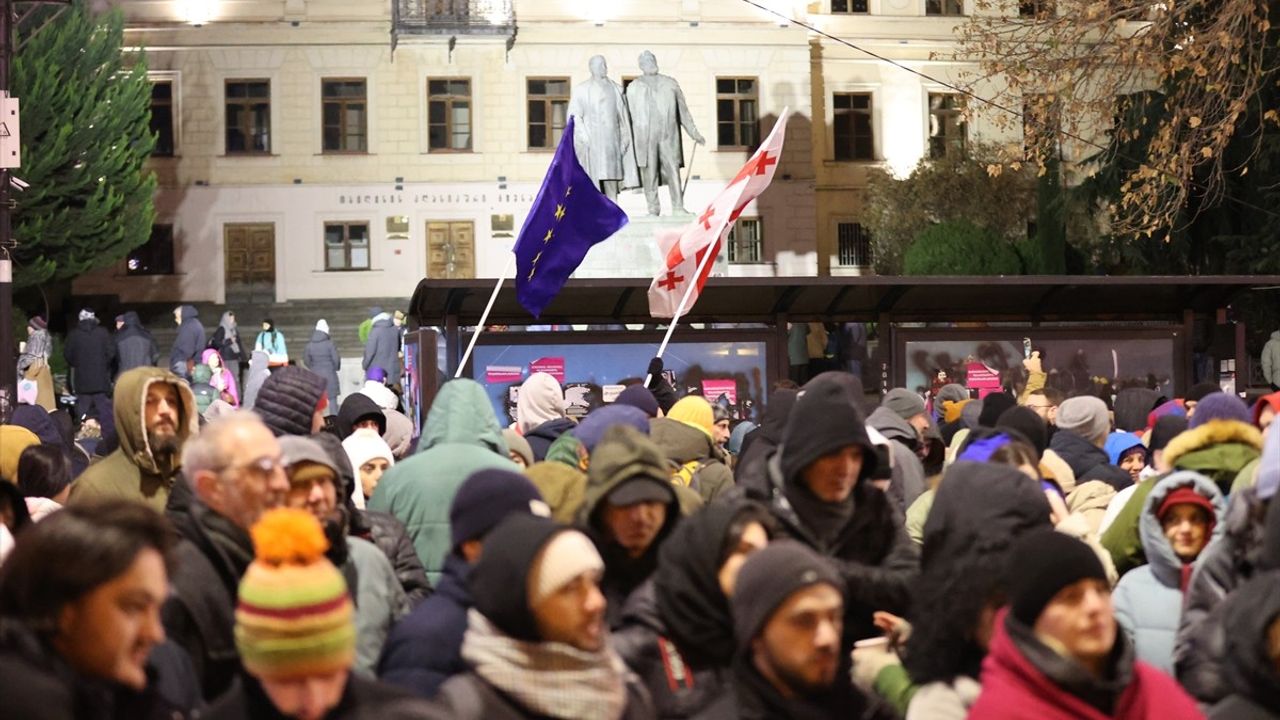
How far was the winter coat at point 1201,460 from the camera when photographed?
257 inches

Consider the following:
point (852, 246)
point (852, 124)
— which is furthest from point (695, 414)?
point (852, 124)

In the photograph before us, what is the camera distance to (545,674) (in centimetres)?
420

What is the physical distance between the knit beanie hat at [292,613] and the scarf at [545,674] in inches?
18.3

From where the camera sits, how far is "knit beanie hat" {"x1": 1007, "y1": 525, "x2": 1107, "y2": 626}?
Answer: 422cm

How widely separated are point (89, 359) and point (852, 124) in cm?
2608

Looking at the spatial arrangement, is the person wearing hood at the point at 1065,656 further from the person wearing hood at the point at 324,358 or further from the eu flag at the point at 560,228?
the person wearing hood at the point at 324,358

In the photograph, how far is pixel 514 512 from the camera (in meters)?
4.72

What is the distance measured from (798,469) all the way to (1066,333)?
12.7 m

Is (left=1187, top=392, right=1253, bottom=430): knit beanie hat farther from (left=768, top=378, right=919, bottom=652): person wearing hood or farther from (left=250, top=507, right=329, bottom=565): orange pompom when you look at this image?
(left=250, top=507, right=329, bottom=565): orange pompom

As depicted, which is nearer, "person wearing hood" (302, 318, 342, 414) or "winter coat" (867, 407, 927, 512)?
"winter coat" (867, 407, 927, 512)

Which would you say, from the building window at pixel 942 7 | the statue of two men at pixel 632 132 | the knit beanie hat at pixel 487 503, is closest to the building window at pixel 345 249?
the statue of two men at pixel 632 132

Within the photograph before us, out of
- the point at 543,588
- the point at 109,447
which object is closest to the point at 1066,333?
the point at 109,447

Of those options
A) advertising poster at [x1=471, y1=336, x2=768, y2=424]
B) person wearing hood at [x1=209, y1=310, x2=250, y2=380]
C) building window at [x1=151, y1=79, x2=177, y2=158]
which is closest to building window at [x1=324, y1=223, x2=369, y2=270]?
building window at [x1=151, y1=79, x2=177, y2=158]

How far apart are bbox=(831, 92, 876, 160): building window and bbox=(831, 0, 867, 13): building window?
6.96 feet
